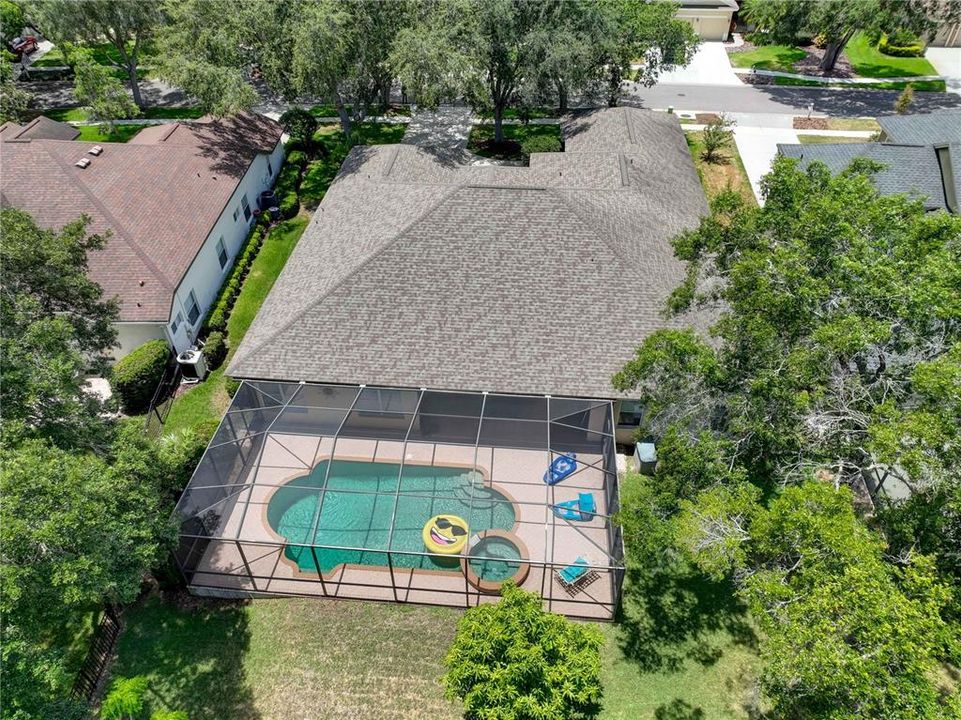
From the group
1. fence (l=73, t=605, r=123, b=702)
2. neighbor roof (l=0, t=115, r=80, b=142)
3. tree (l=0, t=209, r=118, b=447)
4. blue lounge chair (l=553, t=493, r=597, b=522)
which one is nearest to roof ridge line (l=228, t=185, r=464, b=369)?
tree (l=0, t=209, r=118, b=447)

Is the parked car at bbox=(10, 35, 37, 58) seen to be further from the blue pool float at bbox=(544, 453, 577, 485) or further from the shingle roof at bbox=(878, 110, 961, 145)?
the shingle roof at bbox=(878, 110, 961, 145)

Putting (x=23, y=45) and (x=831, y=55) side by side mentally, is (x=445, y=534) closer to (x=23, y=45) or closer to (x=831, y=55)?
(x=831, y=55)

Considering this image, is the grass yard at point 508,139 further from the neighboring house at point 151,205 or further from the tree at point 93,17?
the tree at point 93,17

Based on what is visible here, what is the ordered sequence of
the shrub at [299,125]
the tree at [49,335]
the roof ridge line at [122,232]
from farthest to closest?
the shrub at [299,125], the roof ridge line at [122,232], the tree at [49,335]

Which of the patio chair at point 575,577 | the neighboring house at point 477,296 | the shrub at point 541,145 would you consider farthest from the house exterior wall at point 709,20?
the patio chair at point 575,577

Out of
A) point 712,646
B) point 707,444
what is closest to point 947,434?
point 707,444

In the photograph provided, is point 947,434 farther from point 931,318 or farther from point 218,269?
point 218,269
